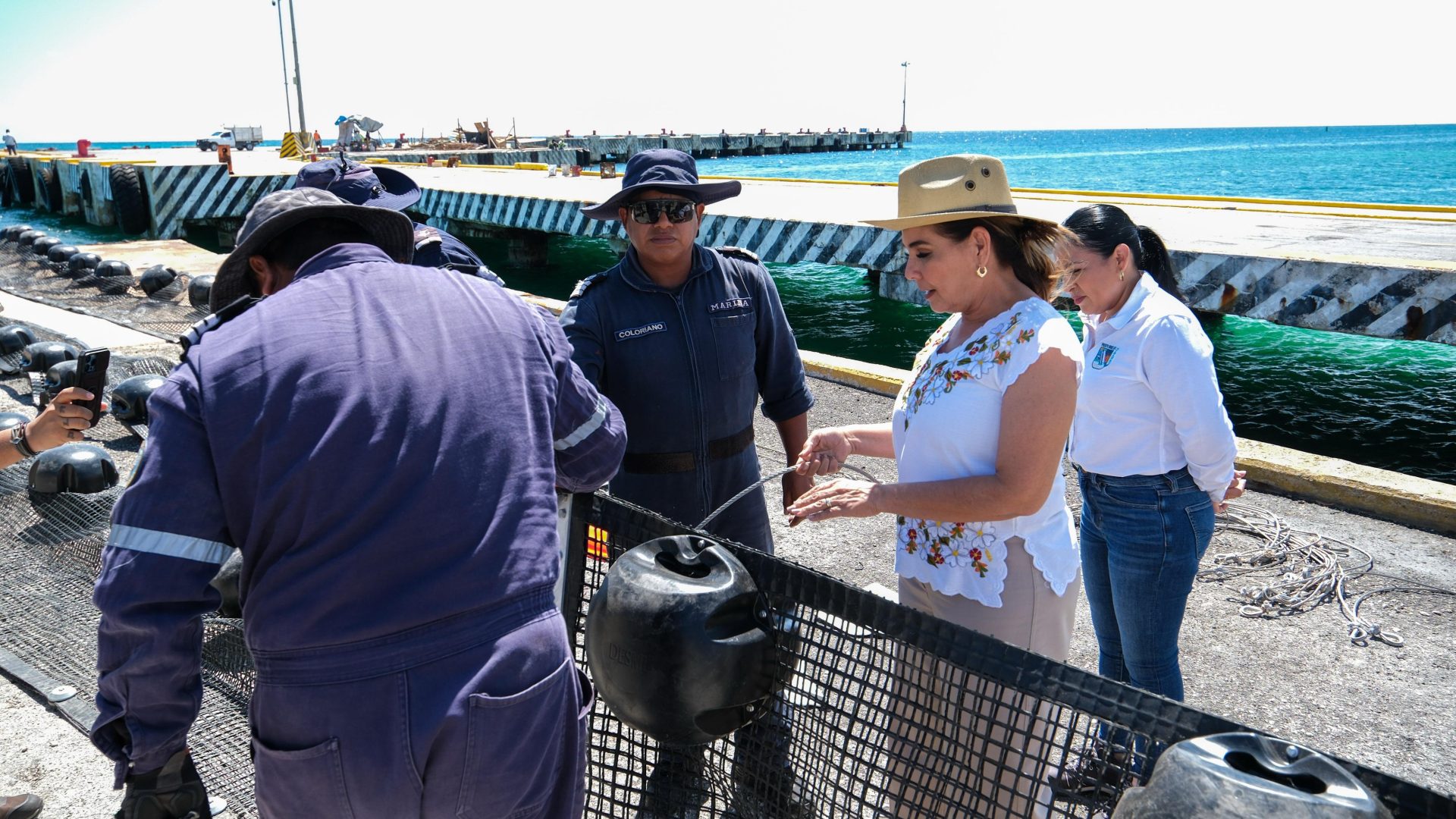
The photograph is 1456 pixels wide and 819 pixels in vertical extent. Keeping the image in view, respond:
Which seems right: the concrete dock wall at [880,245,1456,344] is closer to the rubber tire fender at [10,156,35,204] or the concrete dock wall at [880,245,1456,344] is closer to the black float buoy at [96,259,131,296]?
the black float buoy at [96,259,131,296]

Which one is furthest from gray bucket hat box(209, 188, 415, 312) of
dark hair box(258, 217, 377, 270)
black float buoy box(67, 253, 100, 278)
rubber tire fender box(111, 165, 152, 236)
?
rubber tire fender box(111, 165, 152, 236)

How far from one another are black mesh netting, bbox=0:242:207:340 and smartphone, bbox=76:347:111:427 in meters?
8.36

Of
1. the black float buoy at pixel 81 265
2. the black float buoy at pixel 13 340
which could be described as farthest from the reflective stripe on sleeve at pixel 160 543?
the black float buoy at pixel 81 265

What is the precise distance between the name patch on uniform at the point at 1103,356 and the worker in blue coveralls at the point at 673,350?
1.05 metres

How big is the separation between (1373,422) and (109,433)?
11936mm

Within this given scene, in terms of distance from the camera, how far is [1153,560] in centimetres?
290

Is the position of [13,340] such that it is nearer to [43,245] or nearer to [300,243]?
[300,243]

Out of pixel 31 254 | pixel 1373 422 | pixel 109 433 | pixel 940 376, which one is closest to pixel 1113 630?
pixel 940 376

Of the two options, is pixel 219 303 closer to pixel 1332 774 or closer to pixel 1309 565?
pixel 1332 774

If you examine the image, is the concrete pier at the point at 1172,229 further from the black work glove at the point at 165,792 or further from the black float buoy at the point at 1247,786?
the black work glove at the point at 165,792

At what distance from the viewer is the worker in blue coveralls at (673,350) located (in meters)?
3.07

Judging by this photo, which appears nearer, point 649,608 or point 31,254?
point 649,608

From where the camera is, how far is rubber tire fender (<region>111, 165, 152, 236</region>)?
89.1 feet

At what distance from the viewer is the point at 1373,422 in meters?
10.8
